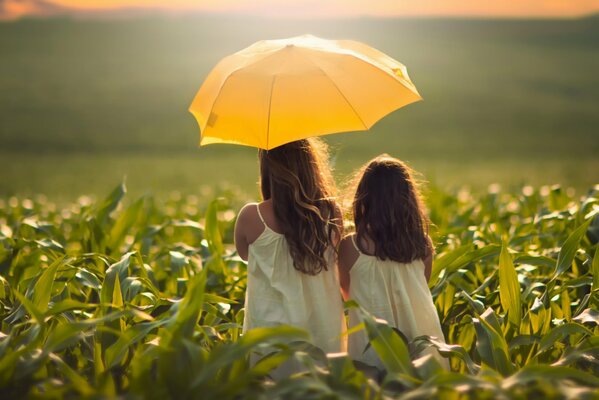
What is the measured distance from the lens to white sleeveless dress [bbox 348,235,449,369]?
325cm

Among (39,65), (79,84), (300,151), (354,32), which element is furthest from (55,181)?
(354,32)

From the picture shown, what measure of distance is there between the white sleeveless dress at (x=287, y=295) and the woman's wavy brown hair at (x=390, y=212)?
0.21 metres

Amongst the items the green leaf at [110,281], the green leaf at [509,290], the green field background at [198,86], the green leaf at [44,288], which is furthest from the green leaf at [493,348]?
the green field background at [198,86]

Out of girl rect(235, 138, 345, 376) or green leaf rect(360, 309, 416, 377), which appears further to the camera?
girl rect(235, 138, 345, 376)

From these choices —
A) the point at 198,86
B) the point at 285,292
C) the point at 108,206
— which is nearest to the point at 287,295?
the point at 285,292

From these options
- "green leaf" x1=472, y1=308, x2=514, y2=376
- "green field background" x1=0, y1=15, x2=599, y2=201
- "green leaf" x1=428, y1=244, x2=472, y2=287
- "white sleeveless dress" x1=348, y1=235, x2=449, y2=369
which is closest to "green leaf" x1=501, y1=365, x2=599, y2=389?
"green leaf" x1=472, y1=308, x2=514, y2=376

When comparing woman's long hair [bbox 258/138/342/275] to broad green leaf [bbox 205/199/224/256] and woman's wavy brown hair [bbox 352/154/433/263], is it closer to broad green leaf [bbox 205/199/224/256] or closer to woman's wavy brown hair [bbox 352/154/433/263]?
woman's wavy brown hair [bbox 352/154/433/263]

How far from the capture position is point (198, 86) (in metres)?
33.5

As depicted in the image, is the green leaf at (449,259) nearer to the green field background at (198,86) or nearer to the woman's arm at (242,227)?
the woman's arm at (242,227)

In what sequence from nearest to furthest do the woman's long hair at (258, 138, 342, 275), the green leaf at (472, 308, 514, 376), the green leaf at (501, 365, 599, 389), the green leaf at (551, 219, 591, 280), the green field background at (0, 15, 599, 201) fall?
the green leaf at (501, 365, 599, 389) < the green leaf at (472, 308, 514, 376) < the woman's long hair at (258, 138, 342, 275) < the green leaf at (551, 219, 591, 280) < the green field background at (0, 15, 599, 201)

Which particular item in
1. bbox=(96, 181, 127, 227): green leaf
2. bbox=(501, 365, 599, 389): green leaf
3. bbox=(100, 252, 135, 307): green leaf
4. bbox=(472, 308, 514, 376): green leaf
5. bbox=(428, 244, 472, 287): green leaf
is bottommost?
bbox=(472, 308, 514, 376): green leaf

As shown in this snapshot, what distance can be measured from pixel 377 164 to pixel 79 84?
104ft

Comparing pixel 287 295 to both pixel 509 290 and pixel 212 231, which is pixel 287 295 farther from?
pixel 212 231

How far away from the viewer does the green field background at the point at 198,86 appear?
1739cm
